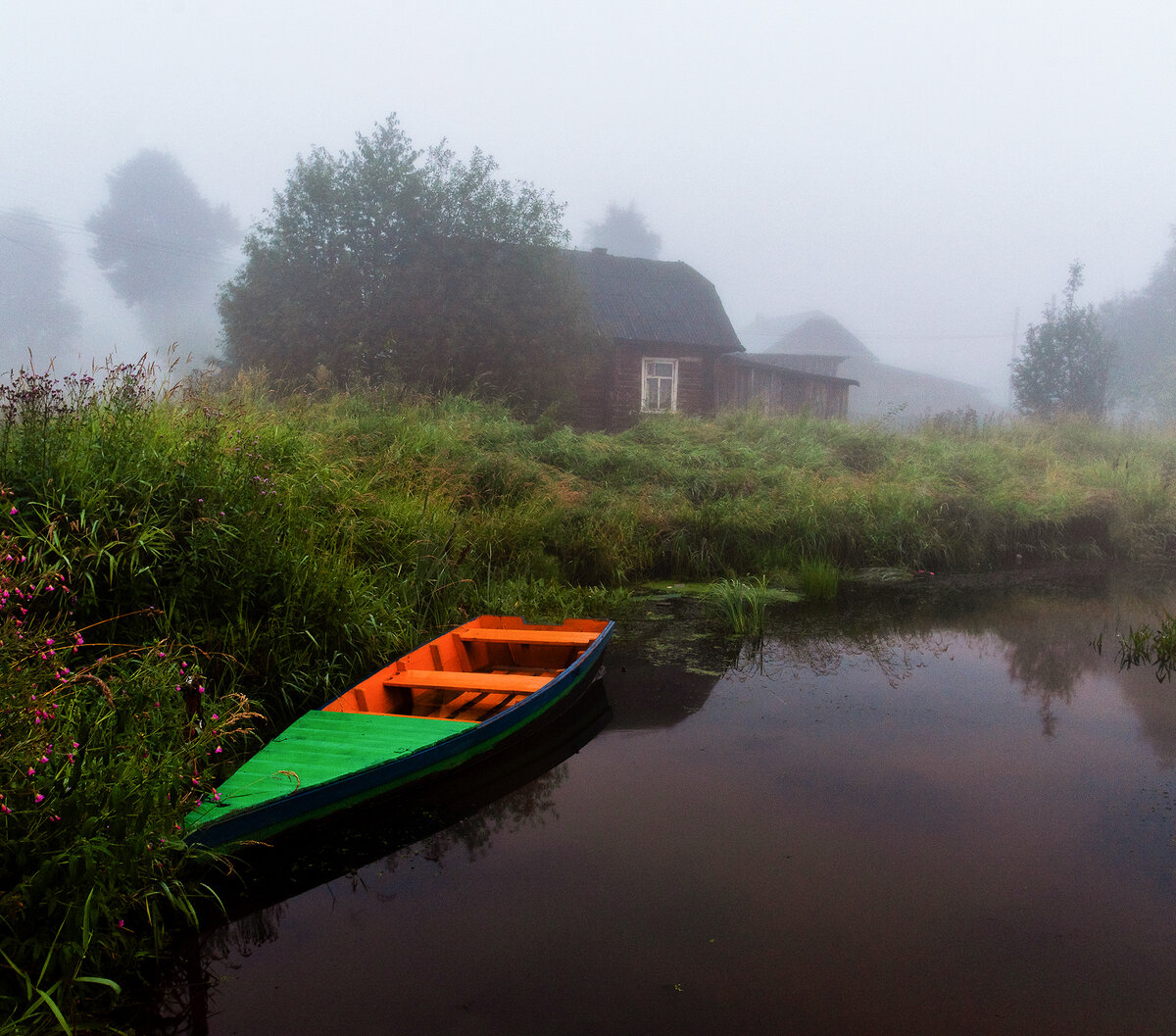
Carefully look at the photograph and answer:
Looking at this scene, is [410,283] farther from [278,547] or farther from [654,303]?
[278,547]

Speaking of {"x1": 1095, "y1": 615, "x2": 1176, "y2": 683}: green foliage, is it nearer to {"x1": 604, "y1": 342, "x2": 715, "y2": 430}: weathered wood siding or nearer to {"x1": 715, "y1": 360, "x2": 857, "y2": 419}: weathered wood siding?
{"x1": 604, "y1": 342, "x2": 715, "y2": 430}: weathered wood siding

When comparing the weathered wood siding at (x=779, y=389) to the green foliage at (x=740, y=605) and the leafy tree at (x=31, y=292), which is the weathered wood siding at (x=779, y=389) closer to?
the green foliage at (x=740, y=605)

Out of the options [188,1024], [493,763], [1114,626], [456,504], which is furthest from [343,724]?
[1114,626]

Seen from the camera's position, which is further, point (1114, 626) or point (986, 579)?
point (986, 579)

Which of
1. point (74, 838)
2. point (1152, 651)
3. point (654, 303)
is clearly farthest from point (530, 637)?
point (654, 303)

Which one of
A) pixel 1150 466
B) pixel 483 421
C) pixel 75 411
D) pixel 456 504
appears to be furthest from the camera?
pixel 1150 466

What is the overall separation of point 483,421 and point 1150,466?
12.2 meters

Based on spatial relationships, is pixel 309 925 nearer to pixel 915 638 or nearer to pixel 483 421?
pixel 915 638

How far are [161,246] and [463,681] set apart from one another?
6191 centimetres

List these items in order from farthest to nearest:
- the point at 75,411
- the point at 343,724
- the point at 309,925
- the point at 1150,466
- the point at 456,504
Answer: the point at 1150,466 → the point at 456,504 → the point at 75,411 → the point at 343,724 → the point at 309,925

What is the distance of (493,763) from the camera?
504 cm

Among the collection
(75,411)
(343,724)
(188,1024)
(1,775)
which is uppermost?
(75,411)

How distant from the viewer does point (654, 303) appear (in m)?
23.8

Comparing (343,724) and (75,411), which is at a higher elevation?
(75,411)
